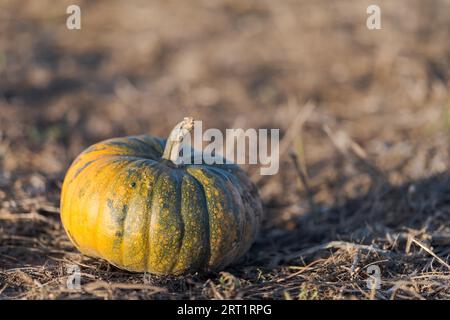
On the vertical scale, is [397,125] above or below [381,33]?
below

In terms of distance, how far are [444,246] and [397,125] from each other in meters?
3.65

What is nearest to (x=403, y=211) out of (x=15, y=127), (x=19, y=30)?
(x=15, y=127)

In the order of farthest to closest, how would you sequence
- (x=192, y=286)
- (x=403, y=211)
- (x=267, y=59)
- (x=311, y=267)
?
(x=267, y=59), (x=403, y=211), (x=311, y=267), (x=192, y=286)

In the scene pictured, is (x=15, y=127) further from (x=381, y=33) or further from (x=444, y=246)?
(x=381, y=33)

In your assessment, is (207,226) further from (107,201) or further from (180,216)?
(107,201)

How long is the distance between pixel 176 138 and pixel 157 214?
603 mm

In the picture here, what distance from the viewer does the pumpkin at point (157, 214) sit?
11.9ft

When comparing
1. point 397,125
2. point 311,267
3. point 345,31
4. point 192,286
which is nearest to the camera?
point 192,286

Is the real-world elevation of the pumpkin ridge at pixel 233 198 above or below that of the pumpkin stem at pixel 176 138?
below

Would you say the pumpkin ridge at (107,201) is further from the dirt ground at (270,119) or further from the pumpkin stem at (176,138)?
the pumpkin stem at (176,138)

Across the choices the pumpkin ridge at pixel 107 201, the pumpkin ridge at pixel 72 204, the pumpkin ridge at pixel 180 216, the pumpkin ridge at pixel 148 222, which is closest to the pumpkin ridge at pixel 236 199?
the pumpkin ridge at pixel 180 216

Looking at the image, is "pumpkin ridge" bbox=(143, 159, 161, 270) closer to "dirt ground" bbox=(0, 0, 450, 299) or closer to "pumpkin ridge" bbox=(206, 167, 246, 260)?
"dirt ground" bbox=(0, 0, 450, 299)

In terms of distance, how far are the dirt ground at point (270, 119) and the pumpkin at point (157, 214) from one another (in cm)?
17
